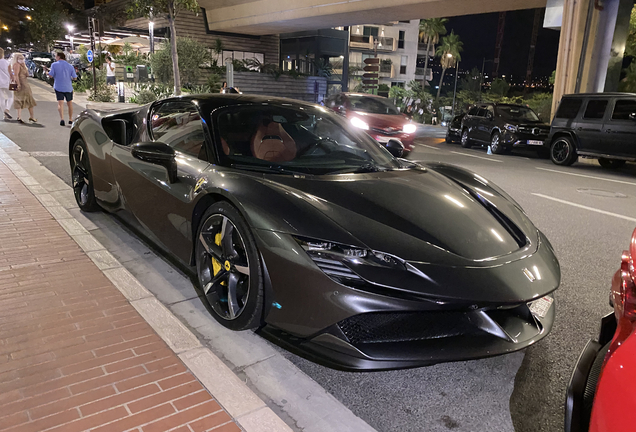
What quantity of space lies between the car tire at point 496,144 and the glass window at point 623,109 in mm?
3892

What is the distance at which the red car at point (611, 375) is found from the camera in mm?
1061

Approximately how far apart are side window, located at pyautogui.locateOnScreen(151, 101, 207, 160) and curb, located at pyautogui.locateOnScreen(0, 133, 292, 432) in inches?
40.9

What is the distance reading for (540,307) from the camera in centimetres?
243

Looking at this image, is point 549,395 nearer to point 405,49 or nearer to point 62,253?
point 62,253

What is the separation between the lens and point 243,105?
11.6ft

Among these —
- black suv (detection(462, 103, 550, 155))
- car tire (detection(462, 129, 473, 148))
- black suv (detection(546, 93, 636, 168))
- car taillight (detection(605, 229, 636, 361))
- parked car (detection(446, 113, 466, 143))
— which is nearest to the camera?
car taillight (detection(605, 229, 636, 361))

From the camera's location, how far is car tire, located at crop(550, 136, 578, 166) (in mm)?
12656

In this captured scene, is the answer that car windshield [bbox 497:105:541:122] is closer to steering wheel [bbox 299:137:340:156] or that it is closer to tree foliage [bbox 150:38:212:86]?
steering wheel [bbox 299:137:340:156]

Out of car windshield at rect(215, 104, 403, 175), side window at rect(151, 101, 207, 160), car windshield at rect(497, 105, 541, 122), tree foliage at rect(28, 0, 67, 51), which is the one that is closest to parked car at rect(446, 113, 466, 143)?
car windshield at rect(497, 105, 541, 122)

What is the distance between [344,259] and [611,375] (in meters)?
1.24

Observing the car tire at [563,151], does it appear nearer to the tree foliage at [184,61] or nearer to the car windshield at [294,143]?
the car windshield at [294,143]

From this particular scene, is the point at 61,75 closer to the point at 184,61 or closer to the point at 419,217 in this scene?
the point at 419,217

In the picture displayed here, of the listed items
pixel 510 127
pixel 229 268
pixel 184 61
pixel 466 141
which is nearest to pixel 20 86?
pixel 229 268

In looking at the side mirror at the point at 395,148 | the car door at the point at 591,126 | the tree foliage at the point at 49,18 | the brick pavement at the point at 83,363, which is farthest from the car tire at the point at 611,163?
the tree foliage at the point at 49,18
